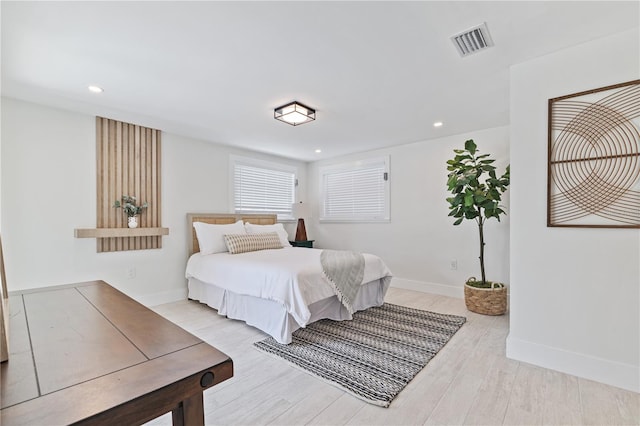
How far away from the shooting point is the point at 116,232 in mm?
3398

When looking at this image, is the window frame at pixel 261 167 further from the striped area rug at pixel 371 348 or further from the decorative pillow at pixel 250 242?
the striped area rug at pixel 371 348

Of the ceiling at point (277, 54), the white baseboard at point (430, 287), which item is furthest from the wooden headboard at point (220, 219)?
the white baseboard at point (430, 287)

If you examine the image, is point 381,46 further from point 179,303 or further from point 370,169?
point 179,303

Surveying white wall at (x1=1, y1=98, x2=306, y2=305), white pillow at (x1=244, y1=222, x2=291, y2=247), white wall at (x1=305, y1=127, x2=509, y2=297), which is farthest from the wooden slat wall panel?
white wall at (x1=305, y1=127, x2=509, y2=297)

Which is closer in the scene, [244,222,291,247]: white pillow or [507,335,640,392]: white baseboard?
[507,335,640,392]: white baseboard

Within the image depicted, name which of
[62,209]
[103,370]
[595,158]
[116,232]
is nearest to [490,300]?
[595,158]

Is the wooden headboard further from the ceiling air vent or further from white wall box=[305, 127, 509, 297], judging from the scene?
the ceiling air vent

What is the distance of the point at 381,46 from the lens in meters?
2.03

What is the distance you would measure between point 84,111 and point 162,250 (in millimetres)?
1813

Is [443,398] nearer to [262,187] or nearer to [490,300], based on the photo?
[490,300]

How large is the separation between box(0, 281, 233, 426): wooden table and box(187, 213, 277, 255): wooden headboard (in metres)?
2.99

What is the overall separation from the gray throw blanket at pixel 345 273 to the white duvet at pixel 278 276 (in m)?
0.08

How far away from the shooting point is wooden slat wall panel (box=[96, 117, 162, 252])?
343cm

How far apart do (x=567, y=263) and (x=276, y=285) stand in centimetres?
226
